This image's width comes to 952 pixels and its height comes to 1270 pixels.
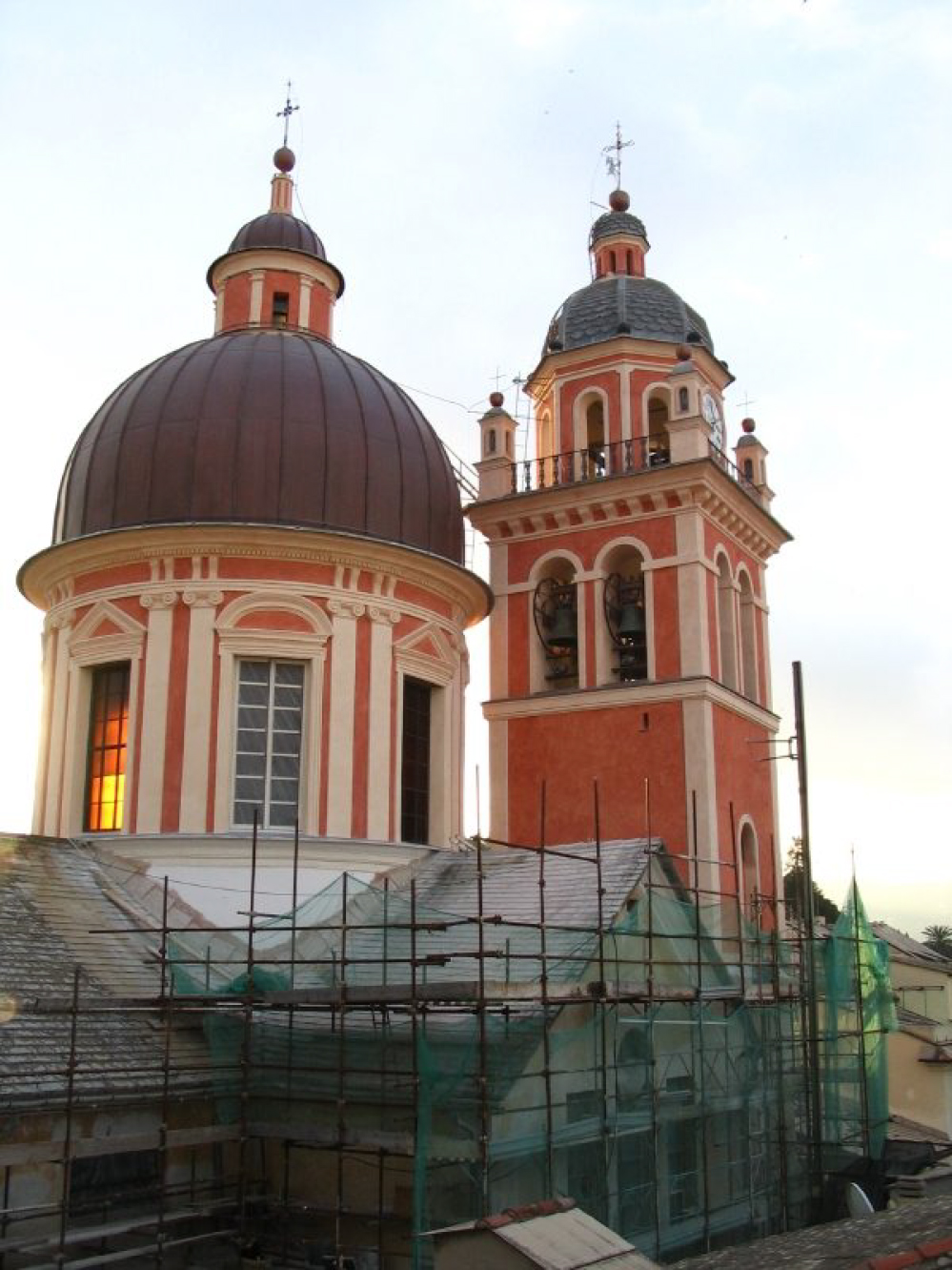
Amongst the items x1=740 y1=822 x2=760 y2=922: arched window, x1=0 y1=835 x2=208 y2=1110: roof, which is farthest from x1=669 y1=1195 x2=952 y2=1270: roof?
x1=740 y1=822 x2=760 y2=922: arched window

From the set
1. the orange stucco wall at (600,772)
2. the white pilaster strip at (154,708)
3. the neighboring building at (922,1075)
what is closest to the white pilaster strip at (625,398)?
the orange stucco wall at (600,772)

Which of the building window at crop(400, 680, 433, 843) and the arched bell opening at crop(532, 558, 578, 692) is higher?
the arched bell opening at crop(532, 558, 578, 692)

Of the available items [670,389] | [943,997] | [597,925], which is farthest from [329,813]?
[943,997]

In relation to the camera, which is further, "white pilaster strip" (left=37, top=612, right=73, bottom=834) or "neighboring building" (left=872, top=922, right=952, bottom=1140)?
"neighboring building" (left=872, top=922, right=952, bottom=1140)

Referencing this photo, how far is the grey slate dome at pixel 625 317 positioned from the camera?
24.0m

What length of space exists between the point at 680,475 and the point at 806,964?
24.8 ft

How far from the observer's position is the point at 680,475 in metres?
21.6

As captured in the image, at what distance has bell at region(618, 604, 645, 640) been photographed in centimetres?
2202

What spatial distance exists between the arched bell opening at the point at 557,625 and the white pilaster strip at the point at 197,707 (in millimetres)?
5923

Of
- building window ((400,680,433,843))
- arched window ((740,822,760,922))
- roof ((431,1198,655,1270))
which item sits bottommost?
roof ((431,1198,655,1270))

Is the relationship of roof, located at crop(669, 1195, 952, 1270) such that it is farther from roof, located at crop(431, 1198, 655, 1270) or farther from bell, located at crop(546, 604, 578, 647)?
bell, located at crop(546, 604, 578, 647)

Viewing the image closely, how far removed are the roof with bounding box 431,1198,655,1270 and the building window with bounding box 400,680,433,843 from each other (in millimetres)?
10093

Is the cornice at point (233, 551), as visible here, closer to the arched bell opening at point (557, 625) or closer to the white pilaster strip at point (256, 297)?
the arched bell opening at point (557, 625)

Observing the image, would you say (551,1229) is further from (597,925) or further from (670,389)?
(670,389)
